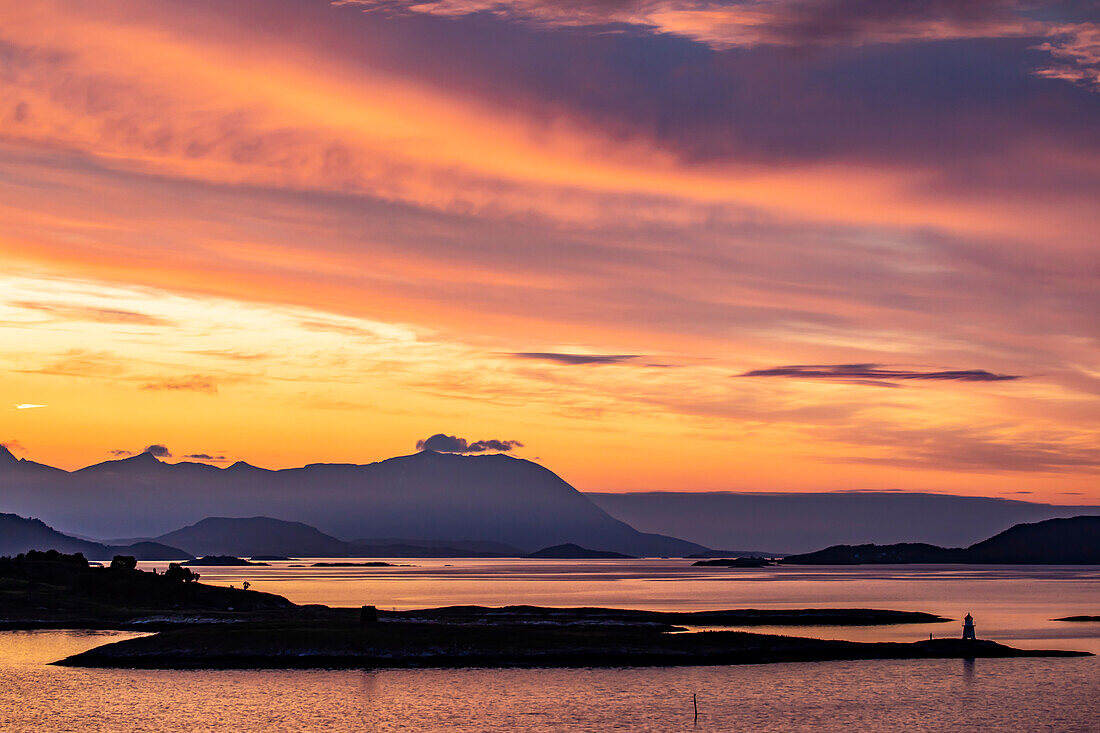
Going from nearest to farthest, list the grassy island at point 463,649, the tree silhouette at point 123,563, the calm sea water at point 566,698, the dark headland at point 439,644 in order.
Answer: the calm sea water at point 566,698, the grassy island at point 463,649, the dark headland at point 439,644, the tree silhouette at point 123,563

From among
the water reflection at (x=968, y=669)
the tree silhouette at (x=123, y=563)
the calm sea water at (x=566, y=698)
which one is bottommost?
the calm sea water at (x=566, y=698)

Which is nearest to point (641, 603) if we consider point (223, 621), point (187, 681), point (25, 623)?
point (223, 621)

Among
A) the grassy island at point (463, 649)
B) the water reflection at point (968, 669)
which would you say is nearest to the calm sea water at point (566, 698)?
the water reflection at point (968, 669)

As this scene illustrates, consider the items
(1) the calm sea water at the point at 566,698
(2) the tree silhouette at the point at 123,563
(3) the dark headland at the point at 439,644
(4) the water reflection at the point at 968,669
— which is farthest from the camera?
(2) the tree silhouette at the point at 123,563

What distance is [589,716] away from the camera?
6762 centimetres

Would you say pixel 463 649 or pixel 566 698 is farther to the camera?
pixel 463 649

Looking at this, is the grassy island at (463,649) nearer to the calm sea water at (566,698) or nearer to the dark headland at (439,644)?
the dark headland at (439,644)

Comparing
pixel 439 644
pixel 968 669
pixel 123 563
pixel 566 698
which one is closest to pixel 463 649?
pixel 439 644

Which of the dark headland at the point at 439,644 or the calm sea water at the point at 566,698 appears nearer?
the calm sea water at the point at 566,698

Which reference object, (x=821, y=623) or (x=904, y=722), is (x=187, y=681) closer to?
(x=904, y=722)

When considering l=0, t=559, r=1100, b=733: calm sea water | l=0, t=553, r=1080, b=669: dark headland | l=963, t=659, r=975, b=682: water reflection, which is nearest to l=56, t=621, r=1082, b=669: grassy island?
l=0, t=553, r=1080, b=669: dark headland

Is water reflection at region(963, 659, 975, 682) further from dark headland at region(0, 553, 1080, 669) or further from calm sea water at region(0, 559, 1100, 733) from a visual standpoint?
dark headland at region(0, 553, 1080, 669)

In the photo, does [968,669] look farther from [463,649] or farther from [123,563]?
[123,563]

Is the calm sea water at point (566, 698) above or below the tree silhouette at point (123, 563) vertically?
below
